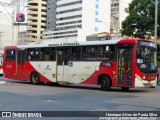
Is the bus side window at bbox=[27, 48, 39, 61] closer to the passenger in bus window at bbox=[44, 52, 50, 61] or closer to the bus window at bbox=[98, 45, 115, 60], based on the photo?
the passenger in bus window at bbox=[44, 52, 50, 61]

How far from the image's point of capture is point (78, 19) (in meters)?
142

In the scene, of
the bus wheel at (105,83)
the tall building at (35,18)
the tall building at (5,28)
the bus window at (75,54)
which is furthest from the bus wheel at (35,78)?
the tall building at (35,18)

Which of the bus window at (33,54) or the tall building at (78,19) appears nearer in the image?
the bus window at (33,54)

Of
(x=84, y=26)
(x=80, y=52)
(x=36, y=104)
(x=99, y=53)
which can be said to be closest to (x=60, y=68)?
(x=80, y=52)

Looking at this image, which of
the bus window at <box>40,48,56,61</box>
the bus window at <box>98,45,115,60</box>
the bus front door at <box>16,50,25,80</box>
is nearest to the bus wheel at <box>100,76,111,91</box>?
the bus window at <box>98,45,115,60</box>

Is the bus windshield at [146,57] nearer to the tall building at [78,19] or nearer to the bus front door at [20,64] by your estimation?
the bus front door at [20,64]

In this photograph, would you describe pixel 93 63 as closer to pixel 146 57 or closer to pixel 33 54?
pixel 146 57

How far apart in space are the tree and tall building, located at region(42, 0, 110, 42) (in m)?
94.6

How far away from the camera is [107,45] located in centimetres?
1970

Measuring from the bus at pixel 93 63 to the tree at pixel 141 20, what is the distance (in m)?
17.2

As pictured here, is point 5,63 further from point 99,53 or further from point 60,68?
point 99,53

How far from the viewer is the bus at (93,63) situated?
61.7 feet

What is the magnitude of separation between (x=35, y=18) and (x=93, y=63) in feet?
451

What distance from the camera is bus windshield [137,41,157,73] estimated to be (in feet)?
61.7
